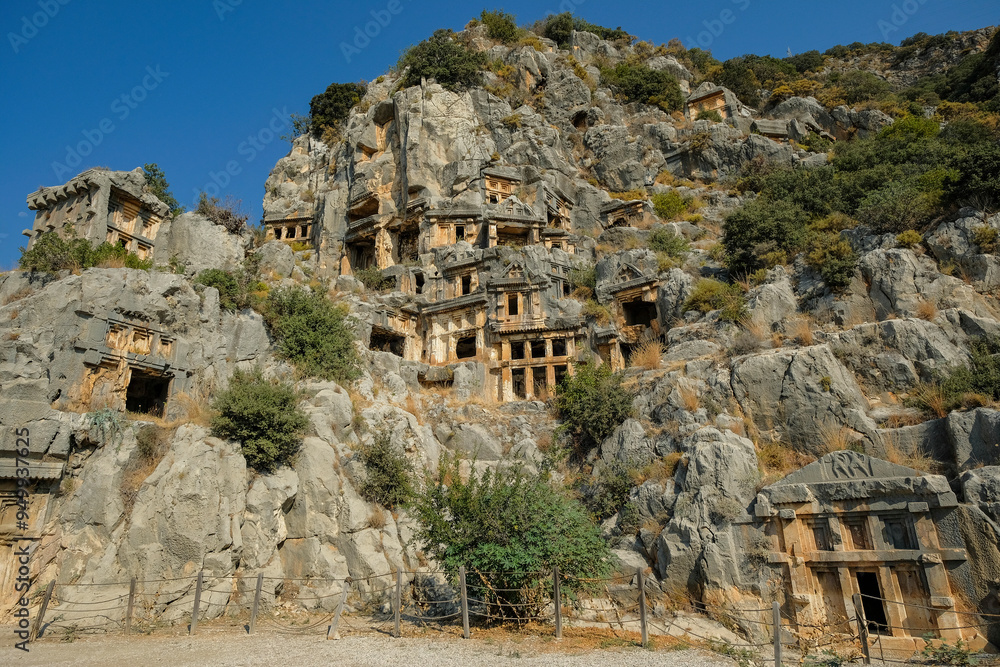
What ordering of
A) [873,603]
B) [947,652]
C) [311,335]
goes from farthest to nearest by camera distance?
[311,335], [873,603], [947,652]

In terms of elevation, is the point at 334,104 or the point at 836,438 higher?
the point at 334,104

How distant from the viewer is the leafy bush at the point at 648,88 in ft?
179

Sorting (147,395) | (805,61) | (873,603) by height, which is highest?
(805,61)

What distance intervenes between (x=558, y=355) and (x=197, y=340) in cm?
1714

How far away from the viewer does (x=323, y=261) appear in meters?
42.0

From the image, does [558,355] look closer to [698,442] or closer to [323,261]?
[698,442]

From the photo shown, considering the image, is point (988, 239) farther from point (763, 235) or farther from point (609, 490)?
point (609, 490)

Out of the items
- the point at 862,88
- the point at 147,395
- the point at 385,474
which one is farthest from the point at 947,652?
the point at 862,88

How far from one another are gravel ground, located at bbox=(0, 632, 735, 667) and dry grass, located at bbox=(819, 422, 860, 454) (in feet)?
25.3

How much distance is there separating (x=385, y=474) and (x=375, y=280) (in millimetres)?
19392

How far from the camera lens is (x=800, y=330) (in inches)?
828

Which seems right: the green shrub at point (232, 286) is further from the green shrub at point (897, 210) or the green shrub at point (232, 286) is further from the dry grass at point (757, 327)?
the green shrub at point (897, 210)

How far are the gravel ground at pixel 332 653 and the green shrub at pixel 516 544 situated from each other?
126cm

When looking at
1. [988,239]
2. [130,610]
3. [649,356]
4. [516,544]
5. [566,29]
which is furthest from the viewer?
[566,29]
